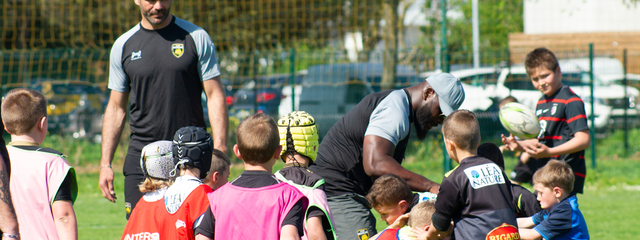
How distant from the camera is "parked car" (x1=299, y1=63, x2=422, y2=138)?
1066 centimetres

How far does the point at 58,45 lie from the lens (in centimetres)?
1717

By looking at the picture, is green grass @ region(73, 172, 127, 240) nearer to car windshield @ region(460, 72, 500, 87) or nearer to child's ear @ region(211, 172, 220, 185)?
child's ear @ region(211, 172, 220, 185)

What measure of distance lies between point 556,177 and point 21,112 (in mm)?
3688

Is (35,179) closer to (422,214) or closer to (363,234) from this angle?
(363,234)

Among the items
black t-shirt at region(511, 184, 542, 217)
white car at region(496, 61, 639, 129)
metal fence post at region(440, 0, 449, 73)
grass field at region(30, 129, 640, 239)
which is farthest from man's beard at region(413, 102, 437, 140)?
white car at region(496, 61, 639, 129)

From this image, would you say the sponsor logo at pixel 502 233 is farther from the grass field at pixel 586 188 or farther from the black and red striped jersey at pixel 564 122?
the grass field at pixel 586 188

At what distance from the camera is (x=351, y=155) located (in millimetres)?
3963

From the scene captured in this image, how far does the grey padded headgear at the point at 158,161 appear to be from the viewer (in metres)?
3.19

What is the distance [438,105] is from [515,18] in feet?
83.3

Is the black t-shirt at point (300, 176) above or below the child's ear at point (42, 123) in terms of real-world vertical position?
below

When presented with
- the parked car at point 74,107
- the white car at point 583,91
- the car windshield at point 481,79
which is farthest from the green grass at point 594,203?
the car windshield at point 481,79

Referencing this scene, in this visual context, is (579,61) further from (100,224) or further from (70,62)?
(70,62)

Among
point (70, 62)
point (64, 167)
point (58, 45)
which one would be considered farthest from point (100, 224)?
point (58, 45)

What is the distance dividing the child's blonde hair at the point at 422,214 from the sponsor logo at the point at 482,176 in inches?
13.6
